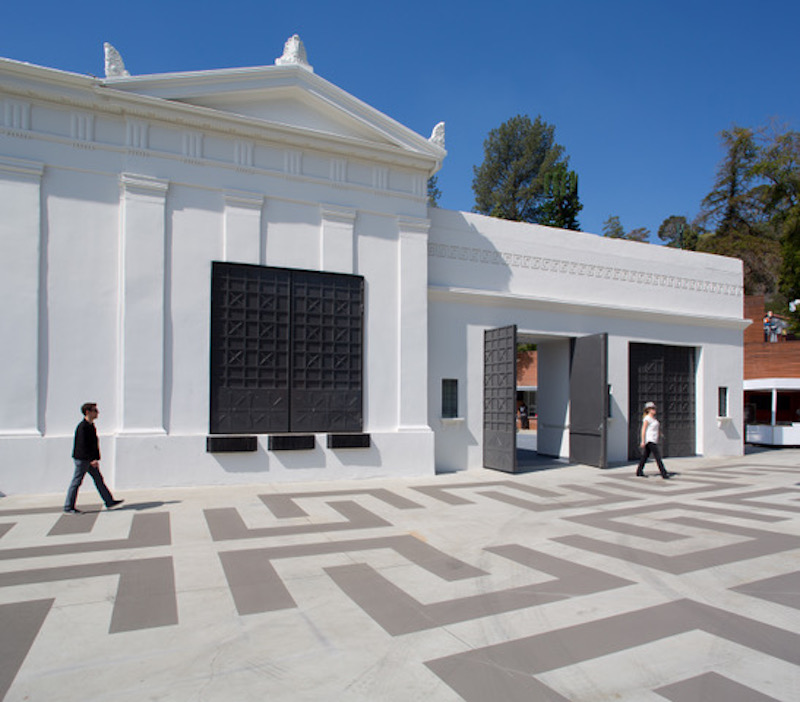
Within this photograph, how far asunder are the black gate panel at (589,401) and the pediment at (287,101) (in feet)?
19.8

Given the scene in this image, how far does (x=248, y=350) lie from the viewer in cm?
1141

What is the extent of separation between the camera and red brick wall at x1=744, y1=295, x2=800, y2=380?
26.9 m

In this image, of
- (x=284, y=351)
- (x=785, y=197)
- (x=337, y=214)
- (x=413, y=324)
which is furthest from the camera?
(x=785, y=197)

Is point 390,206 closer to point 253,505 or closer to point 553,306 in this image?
point 553,306

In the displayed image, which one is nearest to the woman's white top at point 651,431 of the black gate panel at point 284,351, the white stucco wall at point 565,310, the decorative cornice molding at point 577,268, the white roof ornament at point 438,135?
the white stucco wall at point 565,310

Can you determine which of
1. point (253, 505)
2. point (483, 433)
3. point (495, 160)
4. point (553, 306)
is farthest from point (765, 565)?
point (495, 160)

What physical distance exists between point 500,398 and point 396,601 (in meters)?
8.74

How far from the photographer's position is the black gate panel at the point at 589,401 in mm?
14078

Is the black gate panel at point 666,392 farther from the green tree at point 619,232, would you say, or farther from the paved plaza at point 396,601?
the green tree at point 619,232

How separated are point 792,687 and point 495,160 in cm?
4998

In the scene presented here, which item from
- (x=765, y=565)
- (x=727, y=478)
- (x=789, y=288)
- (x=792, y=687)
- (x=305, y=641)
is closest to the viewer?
(x=792, y=687)

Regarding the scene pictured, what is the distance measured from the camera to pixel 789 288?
3089cm

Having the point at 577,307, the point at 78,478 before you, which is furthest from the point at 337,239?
the point at 577,307

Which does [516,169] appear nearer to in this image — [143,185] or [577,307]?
[577,307]
